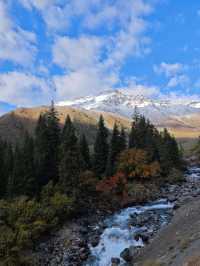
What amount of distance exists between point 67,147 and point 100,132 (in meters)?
21.4

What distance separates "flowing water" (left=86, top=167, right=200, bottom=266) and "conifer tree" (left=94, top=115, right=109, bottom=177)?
17580 mm

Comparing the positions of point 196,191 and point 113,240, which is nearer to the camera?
point 113,240

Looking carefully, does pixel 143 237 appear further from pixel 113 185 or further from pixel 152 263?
pixel 113 185

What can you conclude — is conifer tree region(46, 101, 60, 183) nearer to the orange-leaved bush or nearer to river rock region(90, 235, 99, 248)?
the orange-leaved bush

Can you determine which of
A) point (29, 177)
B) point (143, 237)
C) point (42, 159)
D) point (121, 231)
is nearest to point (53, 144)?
point (42, 159)

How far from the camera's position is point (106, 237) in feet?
114

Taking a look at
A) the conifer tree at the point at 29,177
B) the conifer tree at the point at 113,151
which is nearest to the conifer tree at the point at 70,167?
the conifer tree at the point at 29,177

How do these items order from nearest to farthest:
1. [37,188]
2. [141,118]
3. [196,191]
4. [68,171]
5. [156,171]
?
[68,171] < [37,188] < [196,191] < [156,171] < [141,118]

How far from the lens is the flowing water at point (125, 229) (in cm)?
3095

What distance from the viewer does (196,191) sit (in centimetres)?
5128

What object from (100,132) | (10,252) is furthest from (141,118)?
Answer: (10,252)

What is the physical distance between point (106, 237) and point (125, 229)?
8.95 feet

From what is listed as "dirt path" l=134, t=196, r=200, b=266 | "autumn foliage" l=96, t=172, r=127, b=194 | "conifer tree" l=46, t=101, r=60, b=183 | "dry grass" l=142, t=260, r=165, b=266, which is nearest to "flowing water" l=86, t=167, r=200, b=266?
"dirt path" l=134, t=196, r=200, b=266

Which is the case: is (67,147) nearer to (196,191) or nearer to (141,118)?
(196,191)
